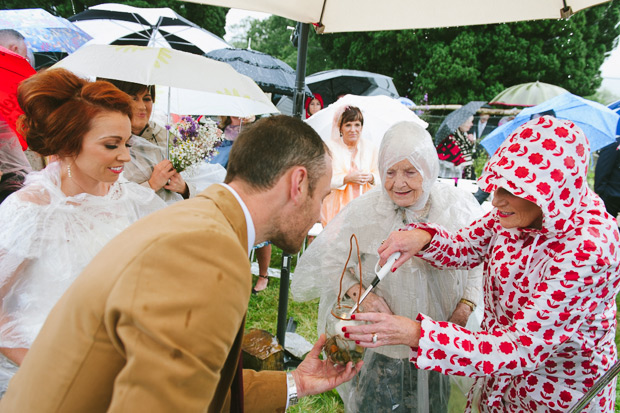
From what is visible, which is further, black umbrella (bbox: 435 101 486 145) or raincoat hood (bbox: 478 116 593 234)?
black umbrella (bbox: 435 101 486 145)

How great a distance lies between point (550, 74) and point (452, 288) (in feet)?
57.3

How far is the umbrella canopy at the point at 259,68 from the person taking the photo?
6621 millimetres

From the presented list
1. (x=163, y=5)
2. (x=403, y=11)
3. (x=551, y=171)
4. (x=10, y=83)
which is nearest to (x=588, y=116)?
(x=403, y=11)

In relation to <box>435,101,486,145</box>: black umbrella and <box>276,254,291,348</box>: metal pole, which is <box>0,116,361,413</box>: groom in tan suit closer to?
<box>276,254,291,348</box>: metal pole

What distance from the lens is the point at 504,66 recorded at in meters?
16.1

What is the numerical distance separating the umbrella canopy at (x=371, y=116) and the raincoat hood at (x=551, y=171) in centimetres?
365

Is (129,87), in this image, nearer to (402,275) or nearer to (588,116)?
(402,275)

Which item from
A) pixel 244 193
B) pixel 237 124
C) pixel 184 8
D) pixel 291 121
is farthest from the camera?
pixel 184 8

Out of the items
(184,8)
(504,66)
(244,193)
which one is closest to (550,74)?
(504,66)

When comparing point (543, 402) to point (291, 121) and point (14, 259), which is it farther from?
point (14, 259)

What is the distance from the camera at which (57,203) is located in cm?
188

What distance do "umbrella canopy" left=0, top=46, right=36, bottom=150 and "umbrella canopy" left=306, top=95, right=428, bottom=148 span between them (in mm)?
3113

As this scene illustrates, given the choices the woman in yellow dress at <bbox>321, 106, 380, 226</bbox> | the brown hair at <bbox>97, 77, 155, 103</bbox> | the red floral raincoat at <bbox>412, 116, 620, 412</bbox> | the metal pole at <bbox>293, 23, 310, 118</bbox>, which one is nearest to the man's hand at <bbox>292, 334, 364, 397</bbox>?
Result: the red floral raincoat at <bbox>412, 116, 620, 412</bbox>

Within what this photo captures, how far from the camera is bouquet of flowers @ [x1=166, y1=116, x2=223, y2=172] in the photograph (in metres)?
2.97
